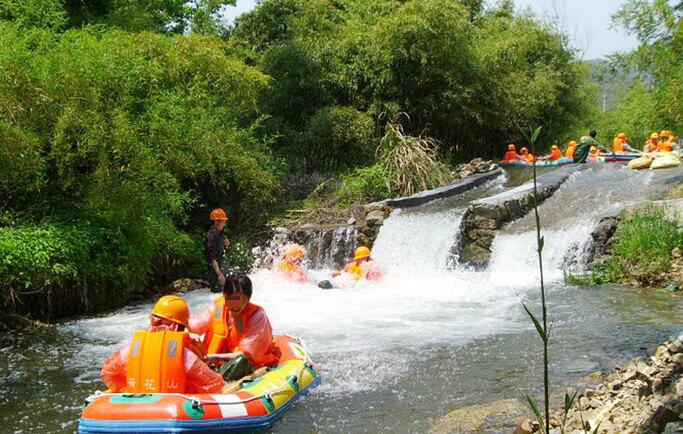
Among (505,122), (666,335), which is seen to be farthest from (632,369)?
(505,122)

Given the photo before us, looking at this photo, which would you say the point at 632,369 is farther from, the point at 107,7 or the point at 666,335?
the point at 107,7

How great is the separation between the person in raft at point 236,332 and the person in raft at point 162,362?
1.66 feet

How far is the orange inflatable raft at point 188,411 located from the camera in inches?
167

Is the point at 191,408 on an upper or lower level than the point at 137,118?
lower

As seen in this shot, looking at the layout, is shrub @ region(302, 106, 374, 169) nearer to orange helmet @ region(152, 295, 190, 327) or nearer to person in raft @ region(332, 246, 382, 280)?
person in raft @ region(332, 246, 382, 280)

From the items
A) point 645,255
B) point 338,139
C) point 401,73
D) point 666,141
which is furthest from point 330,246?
point 666,141

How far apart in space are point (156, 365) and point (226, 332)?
1.08 meters

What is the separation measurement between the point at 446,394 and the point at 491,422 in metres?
0.87

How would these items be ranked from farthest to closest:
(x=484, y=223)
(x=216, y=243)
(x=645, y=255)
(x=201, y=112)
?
(x=484, y=223), (x=201, y=112), (x=216, y=243), (x=645, y=255)

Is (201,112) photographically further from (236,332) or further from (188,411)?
(188,411)

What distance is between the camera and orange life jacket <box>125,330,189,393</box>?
4.48 meters

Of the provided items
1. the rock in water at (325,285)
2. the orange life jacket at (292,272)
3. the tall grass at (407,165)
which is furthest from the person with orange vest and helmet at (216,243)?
the tall grass at (407,165)

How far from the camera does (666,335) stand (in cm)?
651

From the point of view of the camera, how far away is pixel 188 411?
4324 millimetres
